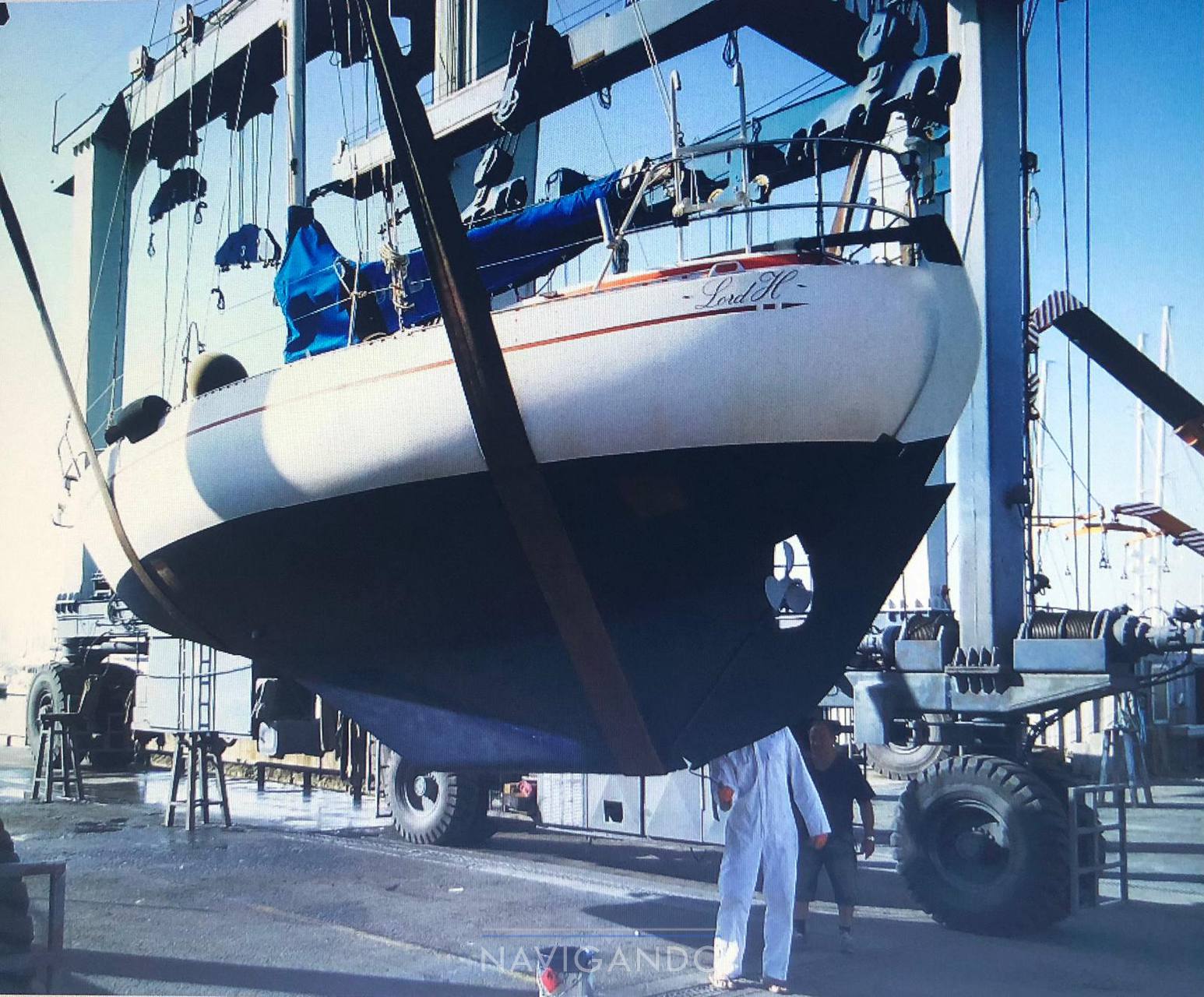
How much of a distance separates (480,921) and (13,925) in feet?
6.36

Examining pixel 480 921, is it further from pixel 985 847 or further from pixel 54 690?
pixel 54 690

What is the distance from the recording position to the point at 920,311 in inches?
137

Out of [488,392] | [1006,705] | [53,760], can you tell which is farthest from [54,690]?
[1006,705]

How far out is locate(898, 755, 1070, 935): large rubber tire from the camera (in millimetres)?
4566

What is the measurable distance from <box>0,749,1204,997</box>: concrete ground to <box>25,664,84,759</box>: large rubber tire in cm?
240

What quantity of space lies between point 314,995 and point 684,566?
6.44ft

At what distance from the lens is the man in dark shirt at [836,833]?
443 cm

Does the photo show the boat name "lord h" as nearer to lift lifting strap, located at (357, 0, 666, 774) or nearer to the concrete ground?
lift lifting strap, located at (357, 0, 666, 774)

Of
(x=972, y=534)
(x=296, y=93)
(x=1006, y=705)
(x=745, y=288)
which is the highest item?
(x=296, y=93)

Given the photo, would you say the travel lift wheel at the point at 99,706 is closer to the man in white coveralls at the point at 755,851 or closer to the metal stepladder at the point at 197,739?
the metal stepladder at the point at 197,739

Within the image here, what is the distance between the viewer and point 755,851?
4012 mm

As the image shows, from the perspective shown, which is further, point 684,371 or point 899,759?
point 899,759

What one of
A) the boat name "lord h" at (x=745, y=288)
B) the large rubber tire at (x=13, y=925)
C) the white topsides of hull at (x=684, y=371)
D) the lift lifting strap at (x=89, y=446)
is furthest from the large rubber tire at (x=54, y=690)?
the boat name "lord h" at (x=745, y=288)

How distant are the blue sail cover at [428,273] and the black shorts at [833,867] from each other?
2549 millimetres
